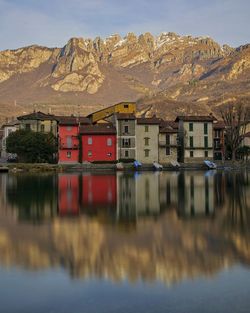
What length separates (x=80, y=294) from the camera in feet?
42.3

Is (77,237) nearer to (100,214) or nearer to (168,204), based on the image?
(100,214)

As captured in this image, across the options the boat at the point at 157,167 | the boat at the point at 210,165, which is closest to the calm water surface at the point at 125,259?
the boat at the point at 157,167

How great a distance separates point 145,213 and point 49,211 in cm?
554

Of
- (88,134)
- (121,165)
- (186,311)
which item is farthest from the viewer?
(88,134)

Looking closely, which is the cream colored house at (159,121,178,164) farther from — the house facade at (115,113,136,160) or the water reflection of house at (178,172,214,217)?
the water reflection of house at (178,172,214,217)

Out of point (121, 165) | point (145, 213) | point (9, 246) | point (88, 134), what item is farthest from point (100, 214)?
point (88, 134)

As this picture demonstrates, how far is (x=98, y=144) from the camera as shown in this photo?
303ft

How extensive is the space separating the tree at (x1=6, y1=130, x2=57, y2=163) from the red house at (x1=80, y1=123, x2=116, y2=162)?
20.2ft

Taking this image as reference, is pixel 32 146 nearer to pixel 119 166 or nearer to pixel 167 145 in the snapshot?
pixel 119 166

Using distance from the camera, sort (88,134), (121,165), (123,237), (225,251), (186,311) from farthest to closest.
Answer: (88,134) → (121,165) → (123,237) → (225,251) → (186,311)

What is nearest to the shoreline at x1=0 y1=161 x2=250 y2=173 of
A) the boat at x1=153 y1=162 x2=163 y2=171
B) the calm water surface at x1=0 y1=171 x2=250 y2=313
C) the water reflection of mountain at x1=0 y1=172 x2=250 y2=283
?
the boat at x1=153 y1=162 x2=163 y2=171

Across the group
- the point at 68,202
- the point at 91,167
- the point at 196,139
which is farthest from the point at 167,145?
the point at 68,202

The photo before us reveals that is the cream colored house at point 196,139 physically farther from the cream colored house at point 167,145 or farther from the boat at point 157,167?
the boat at point 157,167

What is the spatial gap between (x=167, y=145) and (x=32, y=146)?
85.0 feet
